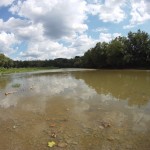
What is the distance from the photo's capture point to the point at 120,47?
76688 mm

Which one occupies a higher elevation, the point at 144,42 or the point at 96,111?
the point at 144,42

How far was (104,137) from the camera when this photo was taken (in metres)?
7.81

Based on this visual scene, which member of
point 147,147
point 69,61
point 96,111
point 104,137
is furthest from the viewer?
point 69,61

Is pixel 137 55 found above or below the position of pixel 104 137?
above

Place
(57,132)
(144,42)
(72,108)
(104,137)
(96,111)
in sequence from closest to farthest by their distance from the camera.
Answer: (104,137) < (57,132) < (96,111) < (72,108) < (144,42)

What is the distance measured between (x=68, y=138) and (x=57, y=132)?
818 millimetres

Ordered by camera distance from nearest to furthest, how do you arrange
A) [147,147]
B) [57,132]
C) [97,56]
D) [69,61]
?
[147,147], [57,132], [97,56], [69,61]

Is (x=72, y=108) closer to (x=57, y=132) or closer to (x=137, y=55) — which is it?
(x=57, y=132)

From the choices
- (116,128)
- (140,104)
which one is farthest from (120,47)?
(116,128)

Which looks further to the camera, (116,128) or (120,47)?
(120,47)

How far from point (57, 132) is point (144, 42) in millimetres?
68190

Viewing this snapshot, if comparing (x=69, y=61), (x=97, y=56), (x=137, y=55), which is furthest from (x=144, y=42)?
(x=69, y=61)

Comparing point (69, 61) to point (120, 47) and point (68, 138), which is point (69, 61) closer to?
point (120, 47)

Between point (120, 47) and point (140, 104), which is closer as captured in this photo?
point (140, 104)
